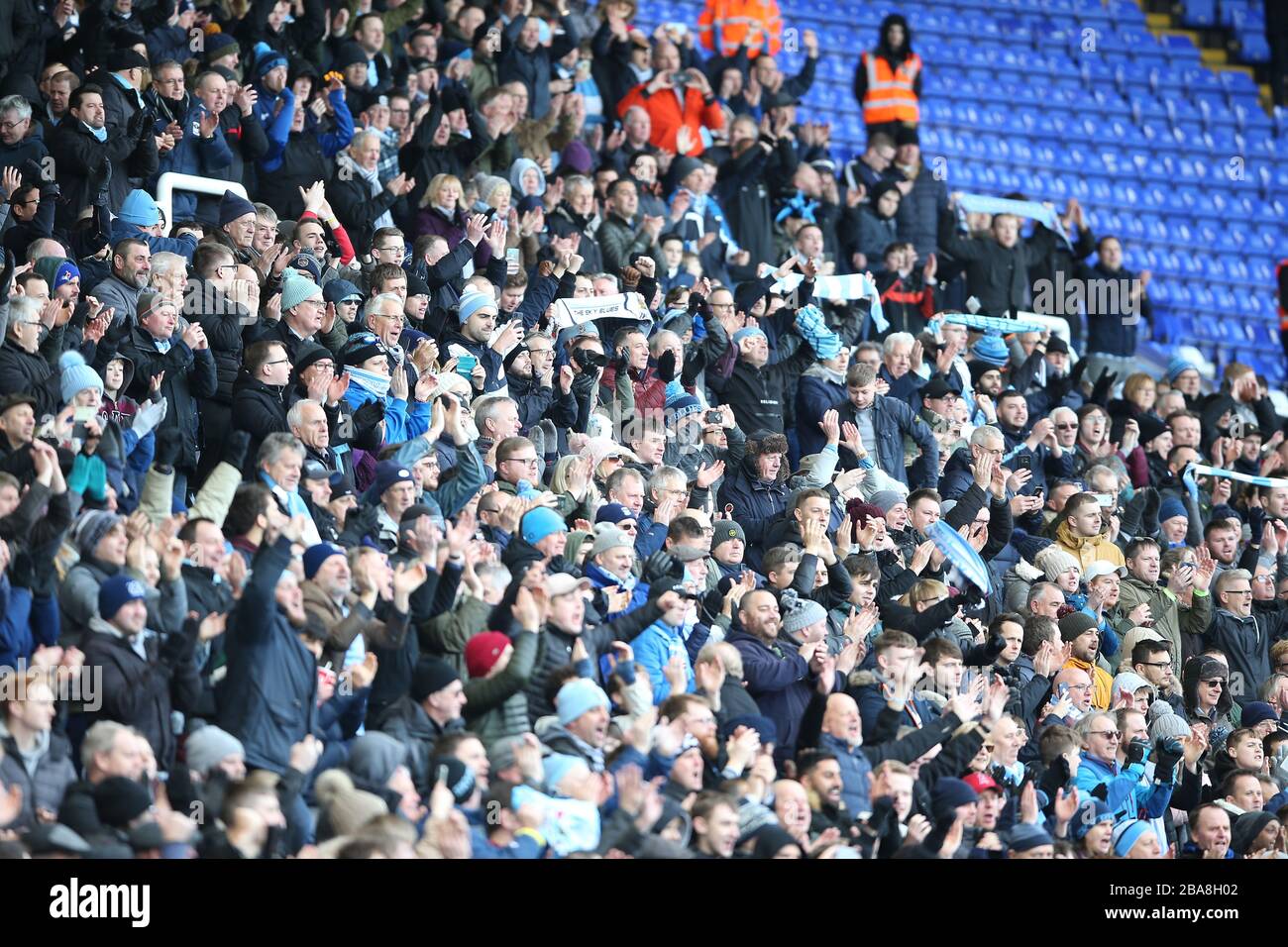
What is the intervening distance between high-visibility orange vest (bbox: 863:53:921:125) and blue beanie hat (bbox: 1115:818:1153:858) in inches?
291

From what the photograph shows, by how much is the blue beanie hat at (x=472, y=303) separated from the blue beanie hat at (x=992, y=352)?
3902 millimetres

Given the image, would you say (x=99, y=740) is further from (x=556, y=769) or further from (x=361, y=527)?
(x=361, y=527)

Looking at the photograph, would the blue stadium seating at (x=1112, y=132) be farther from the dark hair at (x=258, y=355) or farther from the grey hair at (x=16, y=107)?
the dark hair at (x=258, y=355)

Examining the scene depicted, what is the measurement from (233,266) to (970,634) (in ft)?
12.2

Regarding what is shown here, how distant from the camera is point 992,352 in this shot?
12922 millimetres

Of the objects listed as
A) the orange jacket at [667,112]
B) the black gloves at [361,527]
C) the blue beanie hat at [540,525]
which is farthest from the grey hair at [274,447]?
the orange jacket at [667,112]

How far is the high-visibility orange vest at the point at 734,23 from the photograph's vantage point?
49.7ft

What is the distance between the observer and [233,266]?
9344 mm

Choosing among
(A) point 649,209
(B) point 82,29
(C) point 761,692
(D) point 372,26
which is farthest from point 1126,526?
(B) point 82,29

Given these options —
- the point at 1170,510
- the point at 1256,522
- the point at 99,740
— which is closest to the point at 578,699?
the point at 99,740

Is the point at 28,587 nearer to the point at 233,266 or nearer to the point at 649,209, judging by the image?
the point at 233,266

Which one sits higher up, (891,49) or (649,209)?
(891,49)

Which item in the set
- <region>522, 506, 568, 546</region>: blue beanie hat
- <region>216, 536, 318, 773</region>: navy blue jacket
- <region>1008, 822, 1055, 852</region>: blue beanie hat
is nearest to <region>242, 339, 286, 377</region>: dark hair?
<region>522, 506, 568, 546</region>: blue beanie hat
